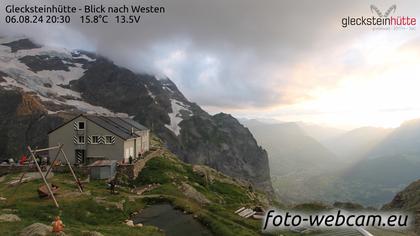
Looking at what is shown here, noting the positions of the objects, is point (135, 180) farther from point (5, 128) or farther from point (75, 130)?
point (5, 128)

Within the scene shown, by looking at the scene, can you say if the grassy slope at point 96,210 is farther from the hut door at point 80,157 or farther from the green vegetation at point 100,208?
the hut door at point 80,157

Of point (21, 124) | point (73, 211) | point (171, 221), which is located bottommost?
point (171, 221)

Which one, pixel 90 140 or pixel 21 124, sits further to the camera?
pixel 21 124

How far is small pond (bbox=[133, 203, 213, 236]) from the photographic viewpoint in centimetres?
3409

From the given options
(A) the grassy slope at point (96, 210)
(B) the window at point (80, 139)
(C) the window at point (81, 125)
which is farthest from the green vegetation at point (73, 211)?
(C) the window at point (81, 125)

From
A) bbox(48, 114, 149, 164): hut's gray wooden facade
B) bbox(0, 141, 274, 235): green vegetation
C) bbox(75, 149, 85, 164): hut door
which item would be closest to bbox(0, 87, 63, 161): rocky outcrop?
bbox(48, 114, 149, 164): hut's gray wooden facade

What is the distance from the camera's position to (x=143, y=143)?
275 feet

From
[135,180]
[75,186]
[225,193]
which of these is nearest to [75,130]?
[135,180]

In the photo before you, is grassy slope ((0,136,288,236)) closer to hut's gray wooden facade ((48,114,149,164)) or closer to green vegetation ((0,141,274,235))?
green vegetation ((0,141,274,235))


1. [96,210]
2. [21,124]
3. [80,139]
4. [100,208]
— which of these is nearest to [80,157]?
[80,139]

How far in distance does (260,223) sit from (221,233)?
7.27 meters

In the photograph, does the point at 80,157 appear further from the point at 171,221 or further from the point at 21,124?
the point at 21,124

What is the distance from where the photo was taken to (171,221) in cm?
3753

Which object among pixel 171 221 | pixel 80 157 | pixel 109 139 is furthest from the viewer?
pixel 80 157
